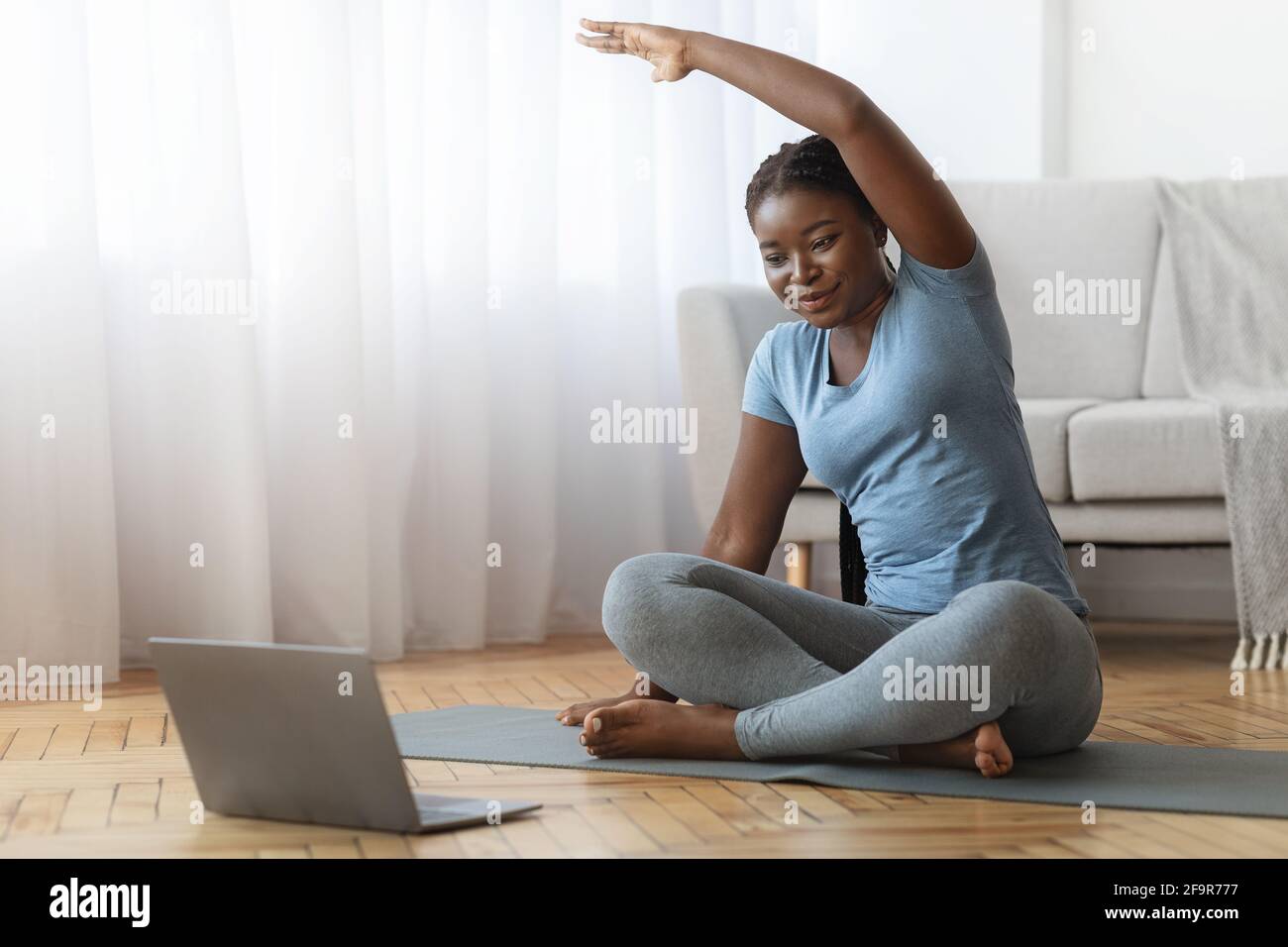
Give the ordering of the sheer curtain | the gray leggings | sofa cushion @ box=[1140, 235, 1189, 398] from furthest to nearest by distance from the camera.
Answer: sofa cushion @ box=[1140, 235, 1189, 398]
the sheer curtain
the gray leggings

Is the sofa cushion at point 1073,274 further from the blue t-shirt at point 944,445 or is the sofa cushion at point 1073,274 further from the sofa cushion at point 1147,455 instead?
the blue t-shirt at point 944,445

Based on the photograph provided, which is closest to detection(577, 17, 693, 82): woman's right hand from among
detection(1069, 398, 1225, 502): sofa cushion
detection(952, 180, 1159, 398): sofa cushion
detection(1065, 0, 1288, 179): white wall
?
detection(1069, 398, 1225, 502): sofa cushion

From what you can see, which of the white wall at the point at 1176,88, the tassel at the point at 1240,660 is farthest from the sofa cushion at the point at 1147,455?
the white wall at the point at 1176,88

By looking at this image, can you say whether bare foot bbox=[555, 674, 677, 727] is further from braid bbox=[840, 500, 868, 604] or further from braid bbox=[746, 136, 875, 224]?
braid bbox=[746, 136, 875, 224]

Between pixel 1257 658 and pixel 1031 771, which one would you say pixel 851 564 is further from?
pixel 1257 658

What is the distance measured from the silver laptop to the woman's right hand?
2.23ft

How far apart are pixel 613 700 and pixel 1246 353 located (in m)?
1.74

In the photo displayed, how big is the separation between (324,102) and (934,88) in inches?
56.7

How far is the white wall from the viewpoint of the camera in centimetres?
333

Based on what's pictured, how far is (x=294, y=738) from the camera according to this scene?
1.37 meters

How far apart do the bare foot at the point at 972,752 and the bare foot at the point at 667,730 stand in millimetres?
187

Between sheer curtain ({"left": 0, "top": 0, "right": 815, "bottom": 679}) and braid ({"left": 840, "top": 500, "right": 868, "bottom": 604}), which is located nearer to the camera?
braid ({"left": 840, "top": 500, "right": 868, "bottom": 604})
